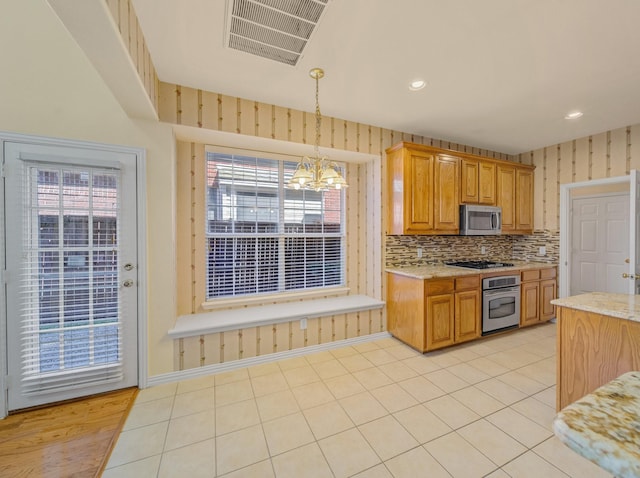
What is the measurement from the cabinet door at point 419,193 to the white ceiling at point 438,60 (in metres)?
0.47

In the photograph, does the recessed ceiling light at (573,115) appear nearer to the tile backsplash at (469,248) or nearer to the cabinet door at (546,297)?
the tile backsplash at (469,248)

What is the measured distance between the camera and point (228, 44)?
1.77 metres

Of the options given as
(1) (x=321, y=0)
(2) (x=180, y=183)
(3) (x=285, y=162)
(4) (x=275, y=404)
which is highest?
(1) (x=321, y=0)

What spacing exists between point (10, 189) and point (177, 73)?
4.89 ft

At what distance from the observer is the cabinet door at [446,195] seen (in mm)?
3143

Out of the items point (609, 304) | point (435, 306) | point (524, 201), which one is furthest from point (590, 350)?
point (524, 201)

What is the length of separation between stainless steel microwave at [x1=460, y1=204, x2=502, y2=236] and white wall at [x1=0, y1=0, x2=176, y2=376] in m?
3.32

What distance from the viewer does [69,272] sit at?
2.01 m

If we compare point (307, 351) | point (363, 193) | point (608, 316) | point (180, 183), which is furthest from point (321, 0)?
point (307, 351)

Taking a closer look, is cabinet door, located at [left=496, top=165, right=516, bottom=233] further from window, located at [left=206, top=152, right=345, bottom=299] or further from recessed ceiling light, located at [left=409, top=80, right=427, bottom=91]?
window, located at [left=206, top=152, right=345, bottom=299]

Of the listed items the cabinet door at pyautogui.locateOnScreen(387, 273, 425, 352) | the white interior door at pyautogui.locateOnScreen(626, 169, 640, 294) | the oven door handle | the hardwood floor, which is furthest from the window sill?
the white interior door at pyautogui.locateOnScreen(626, 169, 640, 294)

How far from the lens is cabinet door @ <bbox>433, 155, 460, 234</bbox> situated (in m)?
3.14

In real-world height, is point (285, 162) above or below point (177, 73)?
below

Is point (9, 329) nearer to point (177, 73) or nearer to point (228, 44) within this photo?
point (177, 73)
